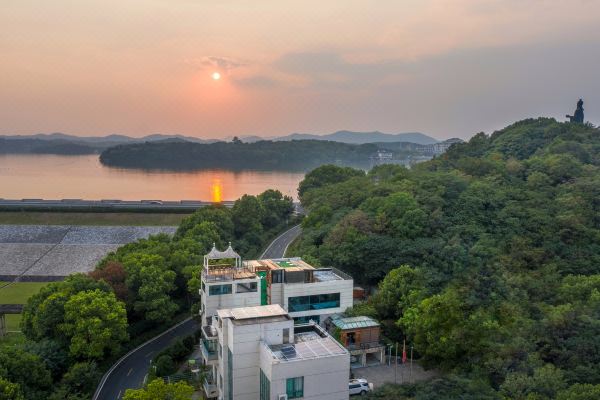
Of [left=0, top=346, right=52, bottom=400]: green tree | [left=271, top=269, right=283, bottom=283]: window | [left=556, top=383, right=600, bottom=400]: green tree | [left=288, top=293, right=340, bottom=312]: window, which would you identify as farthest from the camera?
[left=288, top=293, right=340, bottom=312]: window

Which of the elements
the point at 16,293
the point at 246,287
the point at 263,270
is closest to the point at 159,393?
the point at 246,287

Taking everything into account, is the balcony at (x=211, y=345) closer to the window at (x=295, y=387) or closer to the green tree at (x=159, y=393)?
the green tree at (x=159, y=393)

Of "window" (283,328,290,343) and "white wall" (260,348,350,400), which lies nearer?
"white wall" (260,348,350,400)

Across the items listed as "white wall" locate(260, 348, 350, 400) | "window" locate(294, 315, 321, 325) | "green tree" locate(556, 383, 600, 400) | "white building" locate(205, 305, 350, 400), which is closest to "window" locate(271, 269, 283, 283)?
"window" locate(294, 315, 321, 325)

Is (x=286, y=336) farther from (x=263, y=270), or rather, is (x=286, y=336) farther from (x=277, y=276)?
(x=263, y=270)

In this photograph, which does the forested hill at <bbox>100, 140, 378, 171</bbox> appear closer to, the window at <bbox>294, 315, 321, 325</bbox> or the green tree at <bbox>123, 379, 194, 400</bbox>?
the window at <bbox>294, 315, 321, 325</bbox>

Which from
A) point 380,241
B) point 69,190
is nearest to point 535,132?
point 380,241
